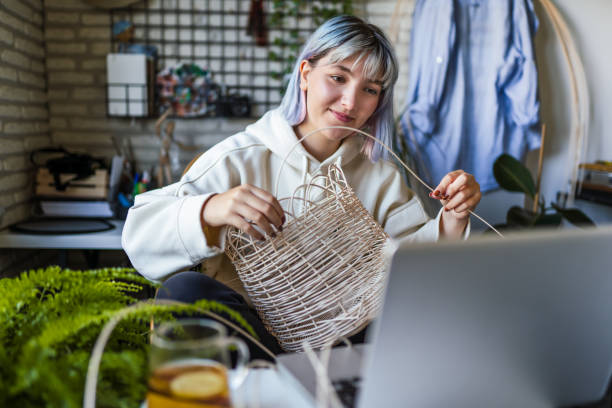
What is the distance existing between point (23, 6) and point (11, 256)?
1163 mm

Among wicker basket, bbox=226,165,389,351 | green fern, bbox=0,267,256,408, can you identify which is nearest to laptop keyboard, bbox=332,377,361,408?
green fern, bbox=0,267,256,408

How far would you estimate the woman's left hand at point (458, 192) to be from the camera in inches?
48.1

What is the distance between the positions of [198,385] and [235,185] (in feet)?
3.08

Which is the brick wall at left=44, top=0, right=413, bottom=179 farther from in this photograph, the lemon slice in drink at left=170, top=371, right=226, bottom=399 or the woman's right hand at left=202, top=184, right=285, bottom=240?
the lemon slice in drink at left=170, top=371, right=226, bottom=399

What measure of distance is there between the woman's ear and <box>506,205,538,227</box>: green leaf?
1.42 meters

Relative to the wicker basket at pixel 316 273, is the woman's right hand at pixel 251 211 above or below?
above

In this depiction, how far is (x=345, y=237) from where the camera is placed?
109 centimetres

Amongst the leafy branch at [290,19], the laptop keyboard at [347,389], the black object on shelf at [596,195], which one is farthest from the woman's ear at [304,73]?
the black object on shelf at [596,195]

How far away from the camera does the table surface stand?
6.79 ft

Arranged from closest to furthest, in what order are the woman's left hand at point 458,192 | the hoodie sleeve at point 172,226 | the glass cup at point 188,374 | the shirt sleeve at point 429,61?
the glass cup at point 188,374 < the hoodie sleeve at point 172,226 < the woman's left hand at point 458,192 < the shirt sleeve at point 429,61

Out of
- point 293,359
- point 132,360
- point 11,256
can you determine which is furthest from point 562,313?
point 11,256

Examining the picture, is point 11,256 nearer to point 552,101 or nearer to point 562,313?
point 562,313

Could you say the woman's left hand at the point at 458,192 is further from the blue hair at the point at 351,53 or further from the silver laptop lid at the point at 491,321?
the silver laptop lid at the point at 491,321

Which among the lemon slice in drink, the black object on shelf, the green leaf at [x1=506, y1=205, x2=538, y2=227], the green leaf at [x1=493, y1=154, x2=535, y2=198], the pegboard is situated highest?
the pegboard
